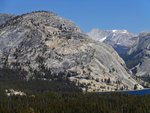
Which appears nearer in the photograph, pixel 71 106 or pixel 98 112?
pixel 98 112

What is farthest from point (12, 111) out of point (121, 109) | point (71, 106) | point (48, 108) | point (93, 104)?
point (121, 109)

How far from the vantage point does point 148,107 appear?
195 metres

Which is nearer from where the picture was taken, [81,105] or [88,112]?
[88,112]

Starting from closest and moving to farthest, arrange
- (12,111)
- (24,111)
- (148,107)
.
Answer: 1. (24,111)
2. (12,111)
3. (148,107)

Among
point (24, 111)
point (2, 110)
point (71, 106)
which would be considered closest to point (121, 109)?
point (71, 106)

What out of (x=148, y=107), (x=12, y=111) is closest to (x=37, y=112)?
(x=12, y=111)

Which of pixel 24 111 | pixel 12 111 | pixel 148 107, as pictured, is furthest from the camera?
pixel 148 107

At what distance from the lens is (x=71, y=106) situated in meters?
198

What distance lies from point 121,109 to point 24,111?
7392 cm

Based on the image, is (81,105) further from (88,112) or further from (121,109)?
(121,109)

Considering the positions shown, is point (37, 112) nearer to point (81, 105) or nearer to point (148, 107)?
point (81, 105)

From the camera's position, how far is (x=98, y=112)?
18538 cm

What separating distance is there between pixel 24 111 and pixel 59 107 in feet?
112

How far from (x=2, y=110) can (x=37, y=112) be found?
22932 mm
